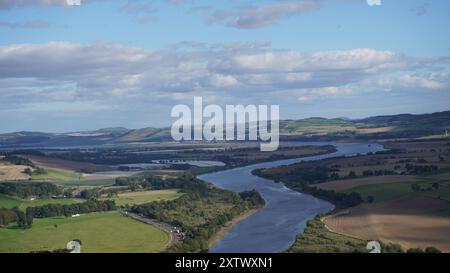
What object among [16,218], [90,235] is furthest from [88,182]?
[90,235]

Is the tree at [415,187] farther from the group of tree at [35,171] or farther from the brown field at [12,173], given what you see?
the group of tree at [35,171]

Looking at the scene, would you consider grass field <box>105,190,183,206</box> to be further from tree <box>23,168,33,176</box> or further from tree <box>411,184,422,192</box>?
tree <box>411,184,422,192</box>

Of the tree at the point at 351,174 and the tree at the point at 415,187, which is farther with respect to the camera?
the tree at the point at 351,174

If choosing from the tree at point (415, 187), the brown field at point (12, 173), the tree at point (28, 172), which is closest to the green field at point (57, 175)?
the tree at point (28, 172)

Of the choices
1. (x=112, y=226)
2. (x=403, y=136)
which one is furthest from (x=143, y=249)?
(x=403, y=136)

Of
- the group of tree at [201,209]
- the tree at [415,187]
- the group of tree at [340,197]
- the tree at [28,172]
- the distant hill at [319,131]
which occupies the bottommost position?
the group of tree at [201,209]

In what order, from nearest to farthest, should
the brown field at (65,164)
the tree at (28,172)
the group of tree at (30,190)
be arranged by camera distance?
the group of tree at (30,190)
the tree at (28,172)
the brown field at (65,164)

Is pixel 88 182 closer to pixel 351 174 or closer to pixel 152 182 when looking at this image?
pixel 152 182
